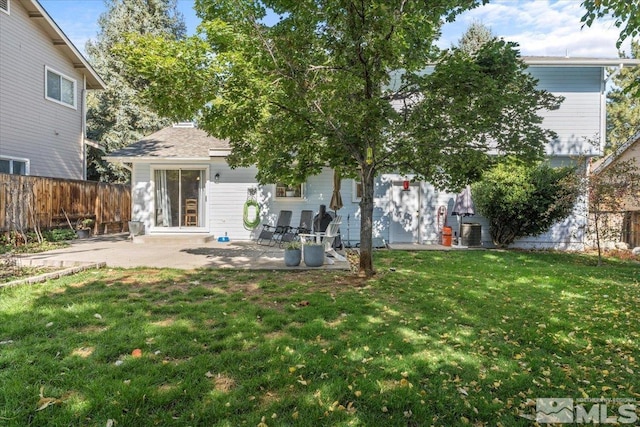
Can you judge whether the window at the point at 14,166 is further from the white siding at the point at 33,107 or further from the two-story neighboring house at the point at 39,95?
the white siding at the point at 33,107

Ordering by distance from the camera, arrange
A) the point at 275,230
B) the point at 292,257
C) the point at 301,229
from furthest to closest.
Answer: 1. the point at 275,230
2. the point at 301,229
3. the point at 292,257

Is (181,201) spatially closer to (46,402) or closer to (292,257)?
(292,257)

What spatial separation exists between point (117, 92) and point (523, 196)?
21.8 metres

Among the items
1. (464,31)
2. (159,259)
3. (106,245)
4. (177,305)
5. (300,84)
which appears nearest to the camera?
(177,305)

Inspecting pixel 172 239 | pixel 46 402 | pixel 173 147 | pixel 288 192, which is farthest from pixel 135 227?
pixel 46 402

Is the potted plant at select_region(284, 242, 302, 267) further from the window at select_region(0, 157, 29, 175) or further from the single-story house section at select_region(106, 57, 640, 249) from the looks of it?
the window at select_region(0, 157, 29, 175)

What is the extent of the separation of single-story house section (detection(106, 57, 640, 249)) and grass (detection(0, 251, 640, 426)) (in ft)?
19.9

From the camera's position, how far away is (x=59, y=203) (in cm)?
1109

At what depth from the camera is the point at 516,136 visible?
18.0 ft

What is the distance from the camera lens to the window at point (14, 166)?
10.6 m

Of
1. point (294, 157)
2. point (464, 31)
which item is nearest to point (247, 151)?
point (294, 157)

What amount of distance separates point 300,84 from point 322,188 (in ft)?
21.4

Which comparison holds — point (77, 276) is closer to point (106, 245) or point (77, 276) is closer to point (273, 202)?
point (106, 245)

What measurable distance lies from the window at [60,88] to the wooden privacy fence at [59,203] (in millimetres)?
3353
